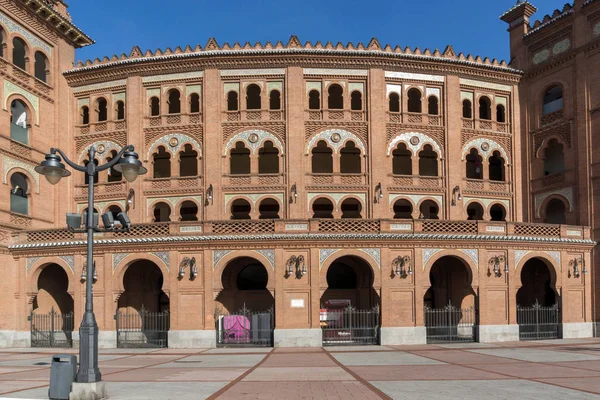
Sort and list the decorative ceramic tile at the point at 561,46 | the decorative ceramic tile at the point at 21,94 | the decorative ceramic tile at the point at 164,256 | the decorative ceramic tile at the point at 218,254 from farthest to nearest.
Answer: the decorative ceramic tile at the point at 561,46 → the decorative ceramic tile at the point at 21,94 → the decorative ceramic tile at the point at 164,256 → the decorative ceramic tile at the point at 218,254

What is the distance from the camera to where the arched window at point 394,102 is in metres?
36.2

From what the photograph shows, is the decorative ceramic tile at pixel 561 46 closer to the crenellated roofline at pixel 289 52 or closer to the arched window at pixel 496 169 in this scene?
the crenellated roofline at pixel 289 52

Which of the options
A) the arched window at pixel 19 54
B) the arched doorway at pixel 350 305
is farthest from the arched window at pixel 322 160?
the arched window at pixel 19 54

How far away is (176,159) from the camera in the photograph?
35.4m

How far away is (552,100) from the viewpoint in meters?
38.6

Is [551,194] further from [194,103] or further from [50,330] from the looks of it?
[50,330]

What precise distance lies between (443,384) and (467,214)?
908 inches

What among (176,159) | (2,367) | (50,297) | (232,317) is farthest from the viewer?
(176,159)

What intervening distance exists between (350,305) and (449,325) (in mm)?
5292

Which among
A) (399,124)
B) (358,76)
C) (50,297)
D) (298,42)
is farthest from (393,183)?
(50,297)

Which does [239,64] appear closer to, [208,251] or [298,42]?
[298,42]

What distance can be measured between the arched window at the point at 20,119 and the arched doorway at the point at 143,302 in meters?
9.48

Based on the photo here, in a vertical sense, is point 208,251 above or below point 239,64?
below

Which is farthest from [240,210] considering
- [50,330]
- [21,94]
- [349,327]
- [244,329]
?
[21,94]
